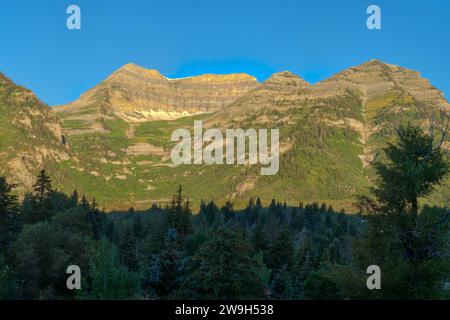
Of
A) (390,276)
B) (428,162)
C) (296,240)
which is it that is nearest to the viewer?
(390,276)

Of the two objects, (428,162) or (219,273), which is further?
(219,273)

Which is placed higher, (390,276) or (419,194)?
(419,194)

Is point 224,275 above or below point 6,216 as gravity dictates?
below

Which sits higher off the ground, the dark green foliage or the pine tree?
Answer: the pine tree

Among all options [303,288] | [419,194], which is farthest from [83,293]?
[303,288]

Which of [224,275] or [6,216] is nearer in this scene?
[224,275]

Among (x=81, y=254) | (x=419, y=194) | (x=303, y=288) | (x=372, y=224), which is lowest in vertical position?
(x=303, y=288)

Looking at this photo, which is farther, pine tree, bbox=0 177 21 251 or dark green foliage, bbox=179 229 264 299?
pine tree, bbox=0 177 21 251

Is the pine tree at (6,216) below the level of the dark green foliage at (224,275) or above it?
above

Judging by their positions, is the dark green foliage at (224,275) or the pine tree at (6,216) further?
the pine tree at (6,216)

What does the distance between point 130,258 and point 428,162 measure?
6299 centimetres
